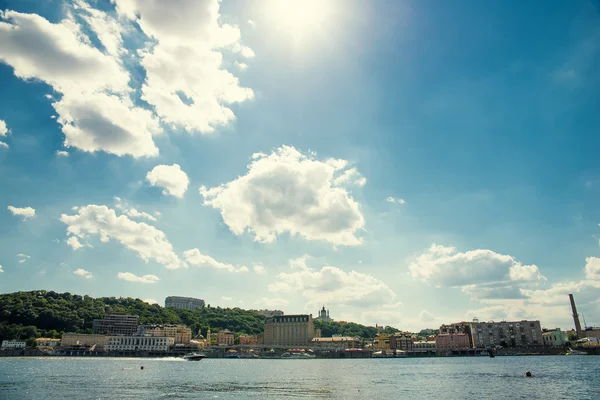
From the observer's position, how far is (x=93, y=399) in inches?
1881

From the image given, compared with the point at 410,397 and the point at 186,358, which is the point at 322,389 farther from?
the point at 186,358

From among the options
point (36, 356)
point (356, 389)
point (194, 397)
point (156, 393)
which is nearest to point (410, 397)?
point (356, 389)

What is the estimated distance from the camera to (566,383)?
70.4 meters

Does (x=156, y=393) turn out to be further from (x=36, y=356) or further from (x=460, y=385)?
(x=36, y=356)

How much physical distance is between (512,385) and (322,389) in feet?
99.1

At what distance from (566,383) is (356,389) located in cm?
3578

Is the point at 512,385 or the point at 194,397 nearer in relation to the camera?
the point at 194,397

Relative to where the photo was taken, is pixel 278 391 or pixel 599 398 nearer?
pixel 599 398

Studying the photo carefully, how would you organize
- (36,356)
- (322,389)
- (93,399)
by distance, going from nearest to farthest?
(93,399), (322,389), (36,356)

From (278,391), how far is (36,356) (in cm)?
17540

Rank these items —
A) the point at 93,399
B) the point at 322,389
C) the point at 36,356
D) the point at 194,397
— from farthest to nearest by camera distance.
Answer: the point at 36,356 → the point at 322,389 → the point at 194,397 → the point at 93,399

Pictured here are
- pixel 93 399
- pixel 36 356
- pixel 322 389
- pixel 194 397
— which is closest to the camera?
pixel 93 399

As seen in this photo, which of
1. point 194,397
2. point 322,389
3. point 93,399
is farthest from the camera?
point 322,389

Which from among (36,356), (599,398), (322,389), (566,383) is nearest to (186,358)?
(36,356)
